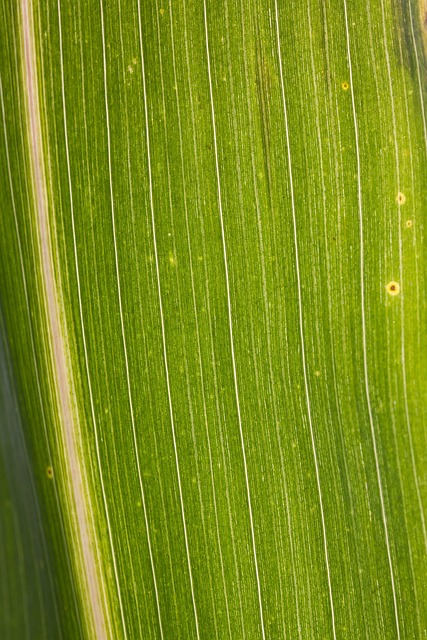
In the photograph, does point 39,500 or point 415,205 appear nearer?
point 415,205

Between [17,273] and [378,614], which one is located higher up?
[17,273]

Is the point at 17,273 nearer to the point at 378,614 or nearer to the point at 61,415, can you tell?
the point at 61,415

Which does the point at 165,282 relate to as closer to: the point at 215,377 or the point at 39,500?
the point at 215,377

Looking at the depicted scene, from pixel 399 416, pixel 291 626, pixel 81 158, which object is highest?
pixel 81 158

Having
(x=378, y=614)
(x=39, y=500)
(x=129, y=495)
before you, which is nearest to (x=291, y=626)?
(x=378, y=614)
